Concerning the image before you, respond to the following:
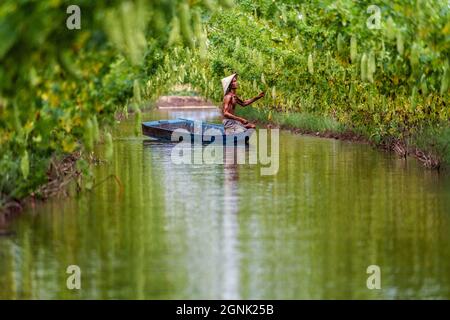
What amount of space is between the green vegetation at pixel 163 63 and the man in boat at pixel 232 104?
6.56 feet

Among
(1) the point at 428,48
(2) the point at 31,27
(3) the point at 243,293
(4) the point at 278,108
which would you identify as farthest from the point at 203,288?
(4) the point at 278,108

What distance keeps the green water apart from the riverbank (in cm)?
169

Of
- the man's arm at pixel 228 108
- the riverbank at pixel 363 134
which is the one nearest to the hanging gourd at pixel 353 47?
the riverbank at pixel 363 134

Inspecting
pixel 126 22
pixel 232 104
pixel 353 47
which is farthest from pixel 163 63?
pixel 126 22

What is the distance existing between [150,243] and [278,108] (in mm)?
42259

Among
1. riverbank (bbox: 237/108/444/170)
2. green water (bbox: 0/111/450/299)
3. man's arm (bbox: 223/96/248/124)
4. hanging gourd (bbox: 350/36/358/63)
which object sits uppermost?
hanging gourd (bbox: 350/36/358/63)

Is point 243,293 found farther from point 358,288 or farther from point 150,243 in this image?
point 150,243

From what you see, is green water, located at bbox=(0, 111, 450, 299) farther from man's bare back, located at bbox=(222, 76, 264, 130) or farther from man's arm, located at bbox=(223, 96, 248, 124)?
man's arm, located at bbox=(223, 96, 248, 124)

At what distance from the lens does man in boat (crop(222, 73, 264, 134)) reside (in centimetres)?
3647

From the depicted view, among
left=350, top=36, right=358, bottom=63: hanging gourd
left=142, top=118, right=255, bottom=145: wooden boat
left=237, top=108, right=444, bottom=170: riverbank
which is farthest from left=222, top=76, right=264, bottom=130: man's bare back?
left=350, top=36, right=358, bottom=63: hanging gourd

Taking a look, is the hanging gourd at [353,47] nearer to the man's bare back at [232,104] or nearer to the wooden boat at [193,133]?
the man's bare back at [232,104]

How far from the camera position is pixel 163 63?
2478 centimetres

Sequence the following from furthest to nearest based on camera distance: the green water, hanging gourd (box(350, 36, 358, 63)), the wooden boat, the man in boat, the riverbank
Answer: the wooden boat → the man in boat → the riverbank → hanging gourd (box(350, 36, 358, 63)) → the green water

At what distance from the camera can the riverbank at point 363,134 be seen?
93.0 ft
